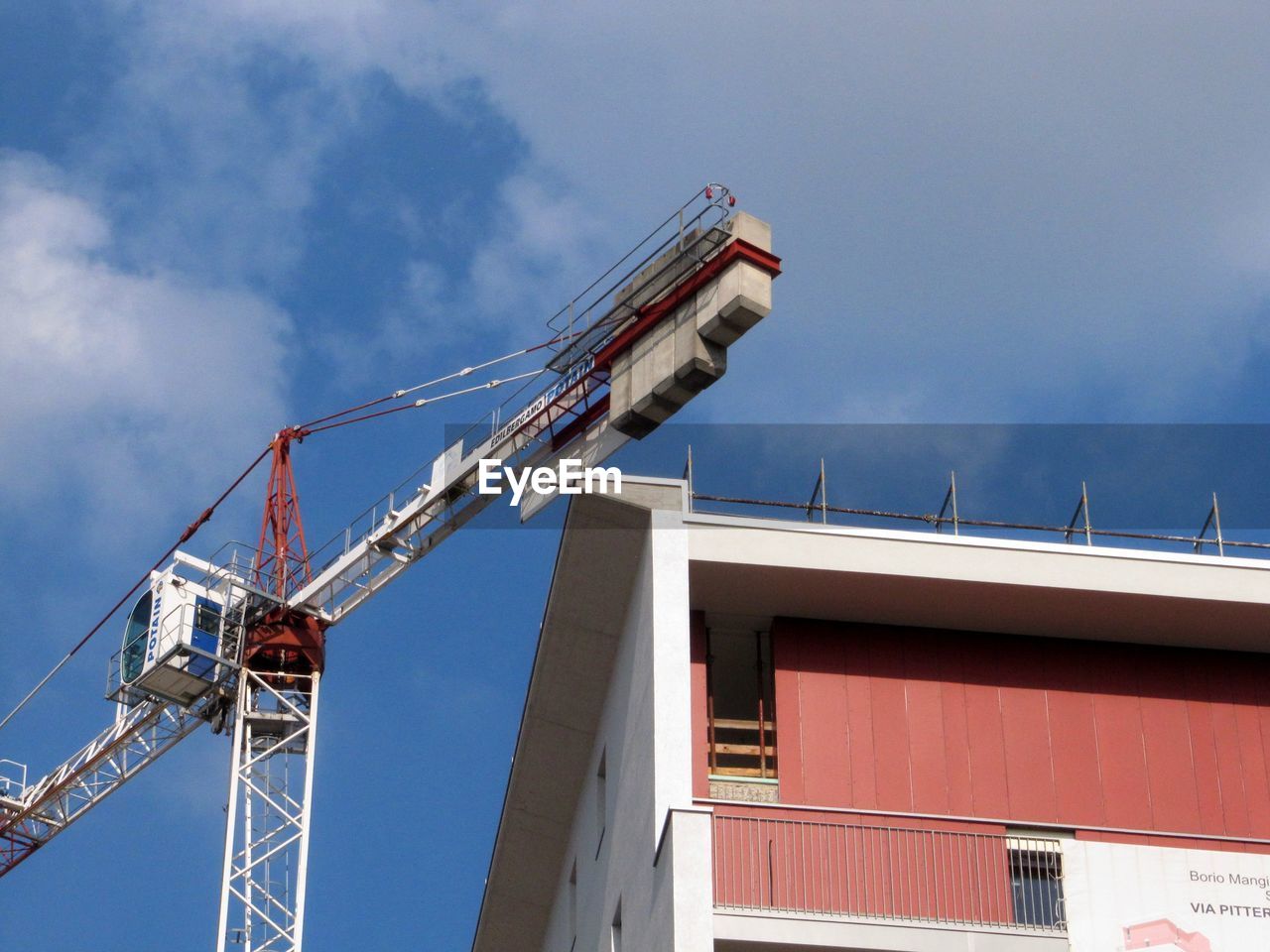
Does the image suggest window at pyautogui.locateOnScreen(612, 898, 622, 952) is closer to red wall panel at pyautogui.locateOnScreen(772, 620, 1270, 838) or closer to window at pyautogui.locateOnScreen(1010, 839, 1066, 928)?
red wall panel at pyautogui.locateOnScreen(772, 620, 1270, 838)

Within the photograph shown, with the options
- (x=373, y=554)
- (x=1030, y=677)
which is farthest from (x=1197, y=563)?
(x=373, y=554)

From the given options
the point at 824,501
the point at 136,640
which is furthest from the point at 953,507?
the point at 136,640

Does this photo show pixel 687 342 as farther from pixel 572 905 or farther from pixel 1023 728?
pixel 1023 728

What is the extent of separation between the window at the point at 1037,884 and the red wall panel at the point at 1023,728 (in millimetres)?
1389

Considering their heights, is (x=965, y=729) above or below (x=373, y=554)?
below

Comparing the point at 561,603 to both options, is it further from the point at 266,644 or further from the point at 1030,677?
the point at 266,644

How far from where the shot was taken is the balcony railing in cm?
2181

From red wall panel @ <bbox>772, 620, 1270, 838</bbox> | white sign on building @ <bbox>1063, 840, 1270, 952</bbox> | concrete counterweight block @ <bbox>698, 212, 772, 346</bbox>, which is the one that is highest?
concrete counterweight block @ <bbox>698, 212, 772, 346</bbox>

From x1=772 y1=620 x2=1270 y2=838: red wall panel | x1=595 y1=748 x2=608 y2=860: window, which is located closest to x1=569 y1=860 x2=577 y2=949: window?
x1=595 y1=748 x2=608 y2=860: window

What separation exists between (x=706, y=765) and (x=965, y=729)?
10.5 feet

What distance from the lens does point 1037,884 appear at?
22.2 metres

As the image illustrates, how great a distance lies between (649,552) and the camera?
24516 mm

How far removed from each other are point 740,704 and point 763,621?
5.68 ft

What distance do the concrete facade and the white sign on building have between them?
1.68 ft
